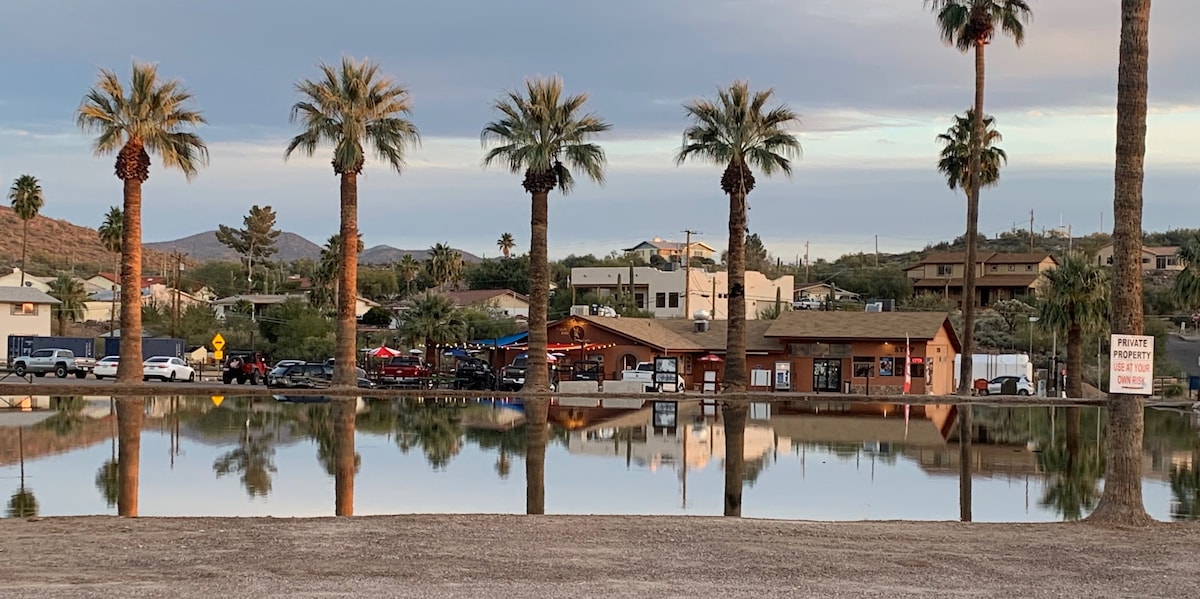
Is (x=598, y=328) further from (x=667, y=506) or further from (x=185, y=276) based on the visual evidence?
(x=185, y=276)

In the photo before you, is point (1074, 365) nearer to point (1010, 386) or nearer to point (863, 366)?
point (1010, 386)

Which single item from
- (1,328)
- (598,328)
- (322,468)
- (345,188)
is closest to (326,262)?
(1,328)

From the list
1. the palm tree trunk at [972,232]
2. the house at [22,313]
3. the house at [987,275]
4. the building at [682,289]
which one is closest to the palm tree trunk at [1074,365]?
the palm tree trunk at [972,232]

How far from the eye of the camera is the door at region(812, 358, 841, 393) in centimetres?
6656

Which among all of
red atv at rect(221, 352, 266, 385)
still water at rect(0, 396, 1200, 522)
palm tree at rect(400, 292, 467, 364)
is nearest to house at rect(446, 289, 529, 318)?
palm tree at rect(400, 292, 467, 364)

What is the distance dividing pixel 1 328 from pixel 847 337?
50.7 meters

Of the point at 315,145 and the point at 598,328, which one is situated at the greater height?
the point at 315,145

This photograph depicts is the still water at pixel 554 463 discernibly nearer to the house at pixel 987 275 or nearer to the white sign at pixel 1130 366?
the white sign at pixel 1130 366

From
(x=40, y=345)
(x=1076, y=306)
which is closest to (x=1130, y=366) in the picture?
(x=1076, y=306)

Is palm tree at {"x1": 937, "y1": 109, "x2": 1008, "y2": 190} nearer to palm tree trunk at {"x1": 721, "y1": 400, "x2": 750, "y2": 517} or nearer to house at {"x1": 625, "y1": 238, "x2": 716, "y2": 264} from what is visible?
palm tree trunk at {"x1": 721, "y1": 400, "x2": 750, "y2": 517}

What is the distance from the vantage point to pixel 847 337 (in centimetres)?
6506

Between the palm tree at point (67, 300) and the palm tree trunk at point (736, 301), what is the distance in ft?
188

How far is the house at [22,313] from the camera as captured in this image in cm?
7988

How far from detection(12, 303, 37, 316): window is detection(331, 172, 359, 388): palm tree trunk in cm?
3437
